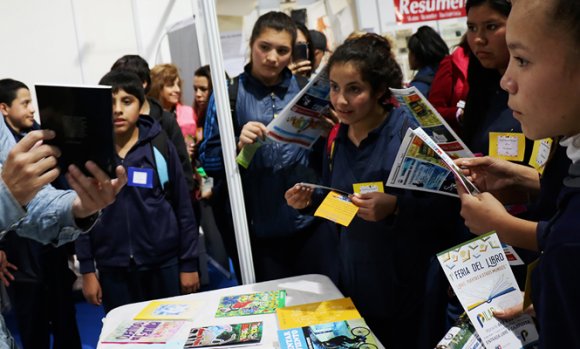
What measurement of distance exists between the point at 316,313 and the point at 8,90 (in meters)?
2.90

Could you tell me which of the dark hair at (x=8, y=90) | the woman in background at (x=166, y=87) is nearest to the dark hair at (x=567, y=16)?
the dark hair at (x=8, y=90)

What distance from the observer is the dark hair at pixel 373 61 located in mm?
1698

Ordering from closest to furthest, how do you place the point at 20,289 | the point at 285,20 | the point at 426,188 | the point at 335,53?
the point at 426,188 < the point at 335,53 < the point at 285,20 < the point at 20,289

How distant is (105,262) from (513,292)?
1774 millimetres

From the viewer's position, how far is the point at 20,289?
105 inches

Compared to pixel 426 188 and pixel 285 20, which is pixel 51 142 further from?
pixel 285 20

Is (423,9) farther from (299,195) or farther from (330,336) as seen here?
(330,336)

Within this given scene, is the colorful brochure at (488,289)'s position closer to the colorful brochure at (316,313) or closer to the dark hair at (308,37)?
the colorful brochure at (316,313)

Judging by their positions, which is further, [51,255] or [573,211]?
[51,255]

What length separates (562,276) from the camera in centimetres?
72

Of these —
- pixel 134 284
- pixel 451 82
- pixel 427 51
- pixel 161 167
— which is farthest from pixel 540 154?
pixel 427 51

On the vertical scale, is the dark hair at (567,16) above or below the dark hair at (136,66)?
below

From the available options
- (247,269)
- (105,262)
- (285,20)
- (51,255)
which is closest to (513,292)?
(247,269)

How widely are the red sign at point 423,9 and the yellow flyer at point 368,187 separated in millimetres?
3109
